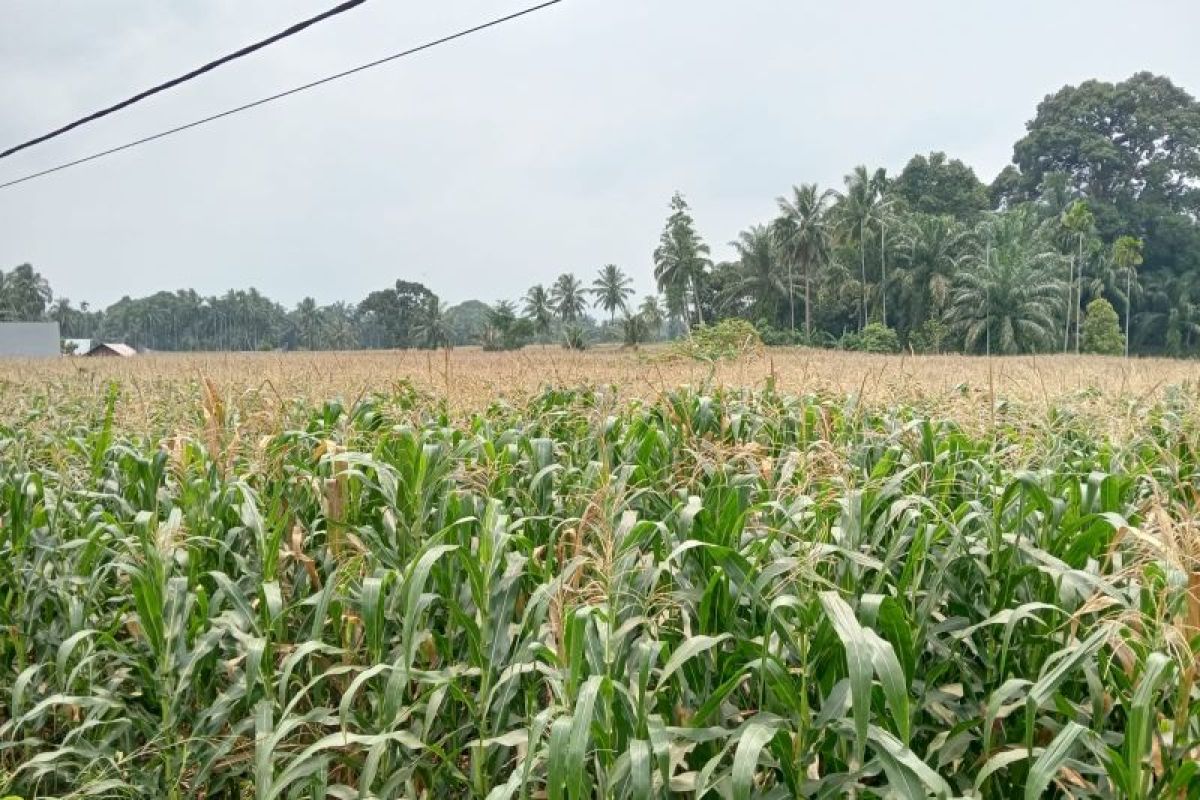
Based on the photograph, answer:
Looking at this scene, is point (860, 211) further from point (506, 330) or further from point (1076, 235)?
point (506, 330)

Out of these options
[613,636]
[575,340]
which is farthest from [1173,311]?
[613,636]

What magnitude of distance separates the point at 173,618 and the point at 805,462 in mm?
2072

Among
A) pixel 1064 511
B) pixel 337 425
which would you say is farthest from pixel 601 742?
pixel 337 425

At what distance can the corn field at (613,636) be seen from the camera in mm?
1812

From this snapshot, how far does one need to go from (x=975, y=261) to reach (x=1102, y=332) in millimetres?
7915

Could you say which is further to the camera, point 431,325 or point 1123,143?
point 431,325

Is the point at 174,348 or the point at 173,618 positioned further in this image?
the point at 174,348

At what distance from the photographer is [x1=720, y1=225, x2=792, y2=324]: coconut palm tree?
184 ft

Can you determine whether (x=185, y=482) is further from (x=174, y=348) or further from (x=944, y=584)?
(x=174, y=348)

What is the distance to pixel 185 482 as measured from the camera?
333cm

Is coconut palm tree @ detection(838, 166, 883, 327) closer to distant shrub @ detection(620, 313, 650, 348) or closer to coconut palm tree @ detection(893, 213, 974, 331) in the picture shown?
coconut palm tree @ detection(893, 213, 974, 331)

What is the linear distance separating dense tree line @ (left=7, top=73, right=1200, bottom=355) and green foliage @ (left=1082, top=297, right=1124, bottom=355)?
0.11 m

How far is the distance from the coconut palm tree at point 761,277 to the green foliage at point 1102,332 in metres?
17.6

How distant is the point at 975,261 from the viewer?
160 feet
